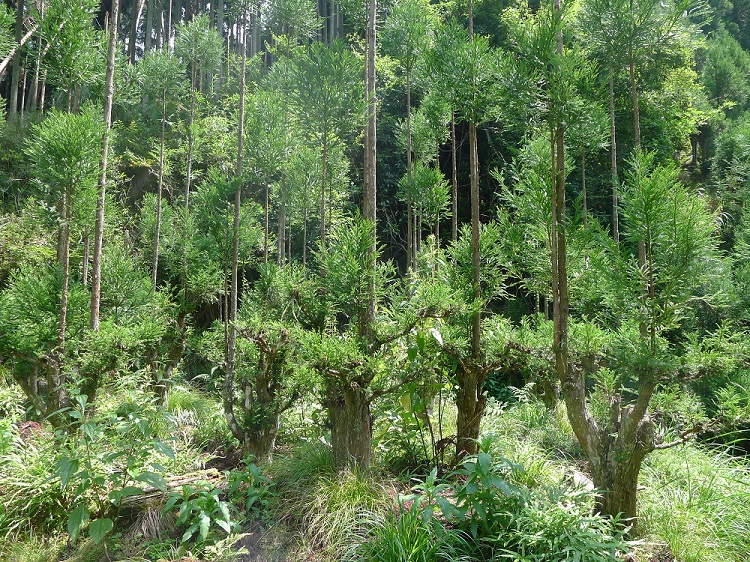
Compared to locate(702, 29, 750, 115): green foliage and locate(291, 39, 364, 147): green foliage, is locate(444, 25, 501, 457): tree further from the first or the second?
locate(702, 29, 750, 115): green foliage

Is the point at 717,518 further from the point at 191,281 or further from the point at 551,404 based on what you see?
the point at 191,281

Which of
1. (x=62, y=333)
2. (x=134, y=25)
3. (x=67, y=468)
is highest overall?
(x=134, y=25)

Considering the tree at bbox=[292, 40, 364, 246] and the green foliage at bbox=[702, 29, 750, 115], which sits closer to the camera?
the tree at bbox=[292, 40, 364, 246]

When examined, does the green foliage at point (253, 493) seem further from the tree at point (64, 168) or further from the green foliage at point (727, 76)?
the green foliage at point (727, 76)

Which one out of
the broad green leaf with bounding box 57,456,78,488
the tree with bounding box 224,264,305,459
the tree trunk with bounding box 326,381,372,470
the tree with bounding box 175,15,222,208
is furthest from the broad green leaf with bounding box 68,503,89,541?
the tree with bounding box 175,15,222,208

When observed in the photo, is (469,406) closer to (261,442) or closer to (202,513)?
(261,442)

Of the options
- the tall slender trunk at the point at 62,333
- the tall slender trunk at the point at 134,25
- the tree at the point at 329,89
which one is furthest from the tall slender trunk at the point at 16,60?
the tree at the point at 329,89

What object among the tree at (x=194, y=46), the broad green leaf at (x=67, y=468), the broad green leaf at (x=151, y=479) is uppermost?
the tree at (x=194, y=46)

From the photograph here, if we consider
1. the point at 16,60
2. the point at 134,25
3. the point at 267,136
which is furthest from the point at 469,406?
the point at 16,60

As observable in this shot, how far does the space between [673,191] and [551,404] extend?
14.4ft

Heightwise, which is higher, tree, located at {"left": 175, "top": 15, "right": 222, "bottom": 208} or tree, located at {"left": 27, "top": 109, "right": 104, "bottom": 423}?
tree, located at {"left": 175, "top": 15, "right": 222, "bottom": 208}

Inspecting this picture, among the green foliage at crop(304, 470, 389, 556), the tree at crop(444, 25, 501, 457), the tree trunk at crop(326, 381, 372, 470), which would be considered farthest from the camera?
Answer: the tree at crop(444, 25, 501, 457)

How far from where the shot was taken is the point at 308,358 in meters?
3.63

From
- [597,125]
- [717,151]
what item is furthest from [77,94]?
[717,151]
